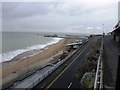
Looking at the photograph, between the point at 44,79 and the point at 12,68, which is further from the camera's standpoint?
the point at 12,68

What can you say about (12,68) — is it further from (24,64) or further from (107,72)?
(107,72)

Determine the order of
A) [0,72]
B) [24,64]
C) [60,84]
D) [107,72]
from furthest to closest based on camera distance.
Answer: [24,64] → [0,72] → [60,84] → [107,72]

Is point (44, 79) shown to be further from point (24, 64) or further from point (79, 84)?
point (24, 64)

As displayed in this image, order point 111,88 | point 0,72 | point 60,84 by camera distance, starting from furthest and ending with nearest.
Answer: point 0,72, point 60,84, point 111,88

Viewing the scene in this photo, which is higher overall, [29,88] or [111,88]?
[111,88]

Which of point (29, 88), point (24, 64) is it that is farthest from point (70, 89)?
point (24, 64)

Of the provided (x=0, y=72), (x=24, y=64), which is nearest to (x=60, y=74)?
(x=0, y=72)

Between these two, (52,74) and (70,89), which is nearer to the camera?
(70,89)

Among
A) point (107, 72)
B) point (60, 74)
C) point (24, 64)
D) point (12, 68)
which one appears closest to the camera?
point (107, 72)

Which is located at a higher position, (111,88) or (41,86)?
(111,88)
